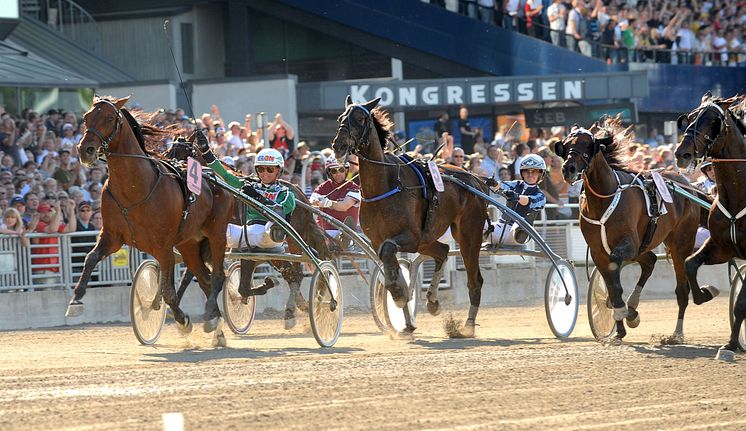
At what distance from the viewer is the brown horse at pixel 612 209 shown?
11414mm

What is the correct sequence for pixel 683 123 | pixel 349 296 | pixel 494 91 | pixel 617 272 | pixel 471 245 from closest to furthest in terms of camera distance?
1. pixel 683 123
2. pixel 617 272
3. pixel 471 245
4. pixel 349 296
5. pixel 494 91

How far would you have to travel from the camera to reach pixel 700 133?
10.6 meters

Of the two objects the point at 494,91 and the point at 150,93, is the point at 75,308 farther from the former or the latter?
the point at 494,91

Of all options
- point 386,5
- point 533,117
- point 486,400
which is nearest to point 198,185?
point 486,400

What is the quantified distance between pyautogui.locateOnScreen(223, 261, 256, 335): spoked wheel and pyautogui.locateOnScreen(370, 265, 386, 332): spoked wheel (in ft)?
4.29

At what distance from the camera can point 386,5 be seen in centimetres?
2833

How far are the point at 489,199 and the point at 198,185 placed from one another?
2.86 metres

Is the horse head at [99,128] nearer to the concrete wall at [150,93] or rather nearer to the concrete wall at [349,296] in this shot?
the concrete wall at [349,296]

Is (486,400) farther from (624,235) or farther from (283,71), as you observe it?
(283,71)

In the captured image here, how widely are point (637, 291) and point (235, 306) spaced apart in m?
3.96

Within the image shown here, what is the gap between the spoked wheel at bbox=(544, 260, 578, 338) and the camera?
13.1m

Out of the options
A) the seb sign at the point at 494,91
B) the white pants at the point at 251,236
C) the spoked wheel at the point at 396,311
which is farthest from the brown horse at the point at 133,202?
the seb sign at the point at 494,91

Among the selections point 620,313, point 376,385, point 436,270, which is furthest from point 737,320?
point 436,270

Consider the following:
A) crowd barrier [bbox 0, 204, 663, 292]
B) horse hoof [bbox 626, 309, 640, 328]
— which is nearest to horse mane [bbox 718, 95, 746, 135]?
horse hoof [bbox 626, 309, 640, 328]
